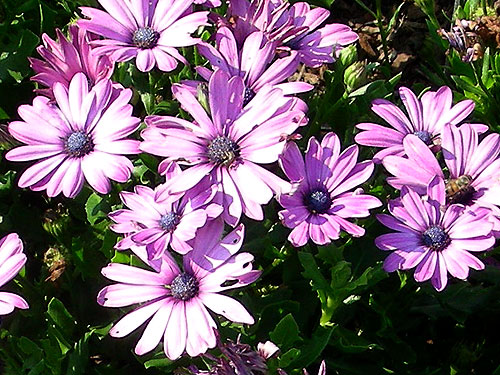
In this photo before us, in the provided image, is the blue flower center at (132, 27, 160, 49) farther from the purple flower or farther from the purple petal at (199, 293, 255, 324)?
the purple petal at (199, 293, 255, 324)

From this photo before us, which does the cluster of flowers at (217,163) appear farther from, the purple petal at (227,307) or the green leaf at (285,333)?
the green leaf at (285,333)

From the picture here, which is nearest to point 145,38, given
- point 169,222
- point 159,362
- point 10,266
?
point 169,222

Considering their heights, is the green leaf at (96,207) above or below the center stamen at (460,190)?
below

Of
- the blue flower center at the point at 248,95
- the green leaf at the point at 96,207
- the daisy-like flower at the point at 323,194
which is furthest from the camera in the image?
the green leaf at the point at 96,207

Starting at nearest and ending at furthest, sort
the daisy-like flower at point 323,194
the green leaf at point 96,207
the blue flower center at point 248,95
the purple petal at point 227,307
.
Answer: the purple petal at point 227,307 → the daisy-like flower at point 323,194 → the blue flower center at point 248,95 → the green leaf at point 96,207

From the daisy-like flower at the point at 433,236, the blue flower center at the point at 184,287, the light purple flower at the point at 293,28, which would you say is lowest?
the blue flower center at the point at 184,287

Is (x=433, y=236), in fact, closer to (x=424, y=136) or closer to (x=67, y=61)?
(x=424, y=136)

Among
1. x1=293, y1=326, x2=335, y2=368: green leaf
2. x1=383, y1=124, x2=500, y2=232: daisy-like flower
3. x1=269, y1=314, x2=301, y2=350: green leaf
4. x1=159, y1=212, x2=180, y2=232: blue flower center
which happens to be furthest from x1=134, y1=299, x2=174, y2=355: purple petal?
x1=383, y1=124, x2=500, y2=232: daisy-like flower

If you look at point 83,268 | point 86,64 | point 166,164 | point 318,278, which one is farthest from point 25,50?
point 318,278

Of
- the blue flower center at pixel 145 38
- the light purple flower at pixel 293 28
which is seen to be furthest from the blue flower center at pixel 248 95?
the blue flower center at pixel 145 38
